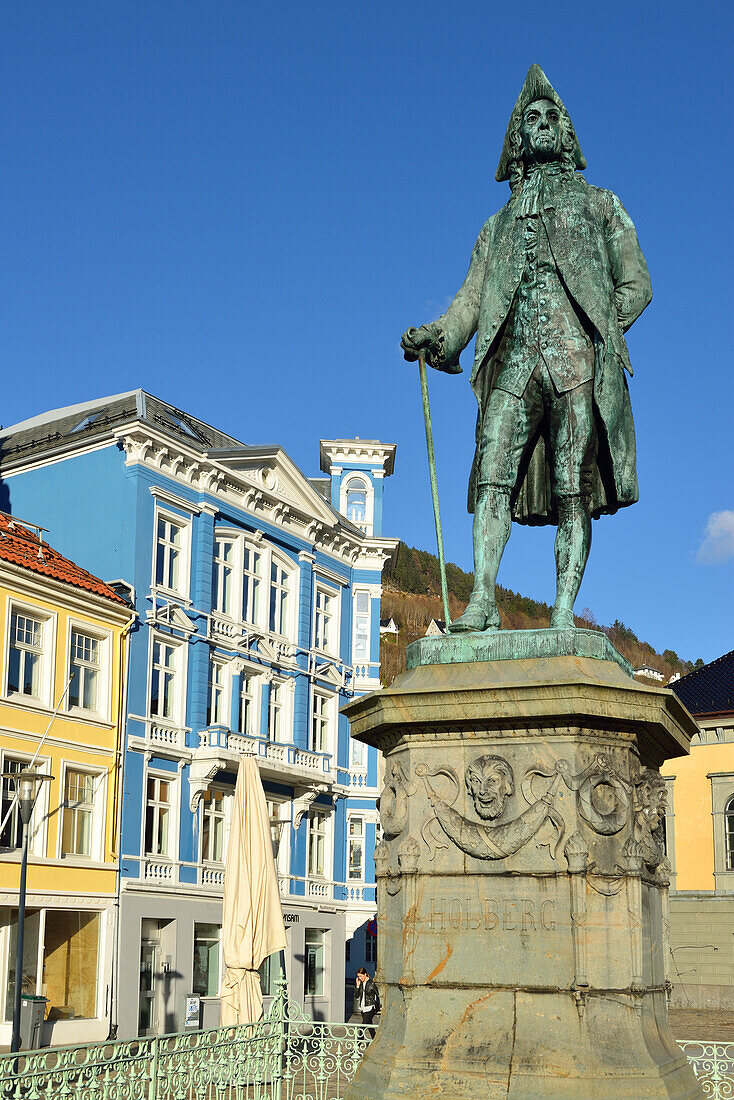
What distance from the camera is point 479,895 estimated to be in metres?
5.82

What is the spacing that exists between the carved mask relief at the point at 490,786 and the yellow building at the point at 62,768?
19861mm

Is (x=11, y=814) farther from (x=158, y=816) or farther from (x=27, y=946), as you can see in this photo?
(x=158, y=816)

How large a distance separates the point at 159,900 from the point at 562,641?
24.7 metres

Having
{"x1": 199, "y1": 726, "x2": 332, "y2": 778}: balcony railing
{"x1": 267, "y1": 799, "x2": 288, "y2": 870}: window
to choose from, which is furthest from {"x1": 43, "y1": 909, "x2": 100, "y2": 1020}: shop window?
{"x1": 267, "y1": 799, "x2": 288, "y2": 870}: window

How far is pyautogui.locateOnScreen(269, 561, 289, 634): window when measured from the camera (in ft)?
115

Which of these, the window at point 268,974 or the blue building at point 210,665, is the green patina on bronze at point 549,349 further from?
the window at point 268,974

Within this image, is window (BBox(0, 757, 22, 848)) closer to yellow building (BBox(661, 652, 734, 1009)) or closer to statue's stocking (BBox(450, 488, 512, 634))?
statue's stocking (BBox(450, 488, 512, 634))

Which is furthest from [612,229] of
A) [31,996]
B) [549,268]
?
[31,996]

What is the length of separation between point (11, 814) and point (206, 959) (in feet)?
26.3

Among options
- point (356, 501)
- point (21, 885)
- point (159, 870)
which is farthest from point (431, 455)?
point (356, 501)

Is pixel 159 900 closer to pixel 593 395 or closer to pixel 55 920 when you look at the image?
pixel 55 920

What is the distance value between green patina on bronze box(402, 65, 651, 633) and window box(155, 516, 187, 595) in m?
24.4

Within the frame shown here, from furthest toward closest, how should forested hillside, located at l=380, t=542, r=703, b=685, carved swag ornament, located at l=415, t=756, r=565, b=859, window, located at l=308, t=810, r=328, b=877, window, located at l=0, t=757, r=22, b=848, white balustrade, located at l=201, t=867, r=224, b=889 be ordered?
forested hillside, located at l=380, t=542, r=703, b=685 → window, located at l=308, t=810, r=328, b=877 → white balustrade, located at l=201, t=867, r=224, b=889 → window, located at l=0, t=757, r=22, b=848 → carved swag ornament, located at l=415, t=756, r=565, b=859

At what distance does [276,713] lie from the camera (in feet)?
115
